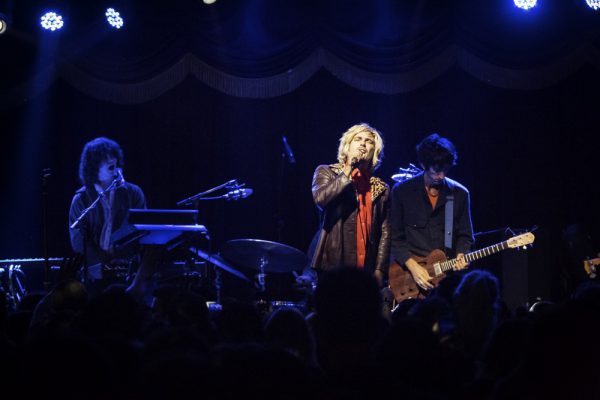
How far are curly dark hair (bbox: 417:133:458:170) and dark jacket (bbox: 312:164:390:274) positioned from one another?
3.44 feet

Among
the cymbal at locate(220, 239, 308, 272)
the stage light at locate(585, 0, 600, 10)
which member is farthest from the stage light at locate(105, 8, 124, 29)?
the stage light at locate(585, 0, 600, 10)

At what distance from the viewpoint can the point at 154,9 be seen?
10.8 metres

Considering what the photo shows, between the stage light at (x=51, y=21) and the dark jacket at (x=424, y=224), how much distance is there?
5654 mm

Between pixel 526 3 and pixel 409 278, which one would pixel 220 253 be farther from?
pixel 526 3

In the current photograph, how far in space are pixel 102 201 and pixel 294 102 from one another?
333cm

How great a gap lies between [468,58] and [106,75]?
5.16 metres

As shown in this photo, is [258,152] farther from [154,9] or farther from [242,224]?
[154,9]

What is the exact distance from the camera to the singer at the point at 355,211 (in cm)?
753

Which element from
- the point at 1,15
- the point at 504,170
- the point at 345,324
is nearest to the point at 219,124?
the point at 1,15

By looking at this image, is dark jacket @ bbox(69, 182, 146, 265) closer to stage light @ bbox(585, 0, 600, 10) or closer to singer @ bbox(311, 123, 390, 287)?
singer @ bbox(311, 123, 390, 287)

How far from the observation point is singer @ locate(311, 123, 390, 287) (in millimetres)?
7531

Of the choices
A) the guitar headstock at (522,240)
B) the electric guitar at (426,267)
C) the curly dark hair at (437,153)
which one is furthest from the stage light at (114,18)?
the guitar headstock at (522,240)

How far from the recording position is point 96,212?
385 inches

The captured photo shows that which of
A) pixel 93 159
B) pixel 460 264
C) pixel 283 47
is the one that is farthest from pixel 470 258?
pixel 93 159
